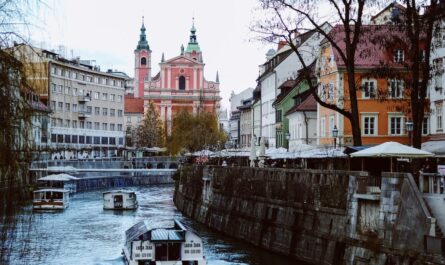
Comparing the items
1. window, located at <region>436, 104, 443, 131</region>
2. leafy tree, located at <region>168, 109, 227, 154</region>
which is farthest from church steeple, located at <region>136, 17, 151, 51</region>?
window, located at <region>436, 104, 443, 131</region>

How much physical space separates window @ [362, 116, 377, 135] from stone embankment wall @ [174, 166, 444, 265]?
11.0 m

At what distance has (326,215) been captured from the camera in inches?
1256

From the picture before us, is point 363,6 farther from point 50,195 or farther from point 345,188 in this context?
point 50,195

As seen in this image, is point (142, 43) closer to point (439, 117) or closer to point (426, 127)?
point (426, 127)

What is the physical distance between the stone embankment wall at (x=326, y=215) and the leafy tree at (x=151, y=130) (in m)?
91.4

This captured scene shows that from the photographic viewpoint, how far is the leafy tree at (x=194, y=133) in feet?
353

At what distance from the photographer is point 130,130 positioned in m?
171

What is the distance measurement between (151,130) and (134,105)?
4171 centimetres

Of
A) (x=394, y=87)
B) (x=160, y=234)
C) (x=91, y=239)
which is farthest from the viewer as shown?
(x=91, y=239)

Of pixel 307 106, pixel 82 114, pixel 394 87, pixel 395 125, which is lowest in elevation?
pixel 395 125

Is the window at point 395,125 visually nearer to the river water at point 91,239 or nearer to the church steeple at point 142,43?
the river water at point 91,239

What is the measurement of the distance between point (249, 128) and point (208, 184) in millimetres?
69571

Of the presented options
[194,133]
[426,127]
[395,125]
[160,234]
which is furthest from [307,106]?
[194,133]

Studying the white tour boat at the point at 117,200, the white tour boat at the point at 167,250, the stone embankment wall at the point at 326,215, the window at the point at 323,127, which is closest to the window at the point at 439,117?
the stone embankment wall at the point at 326,215
